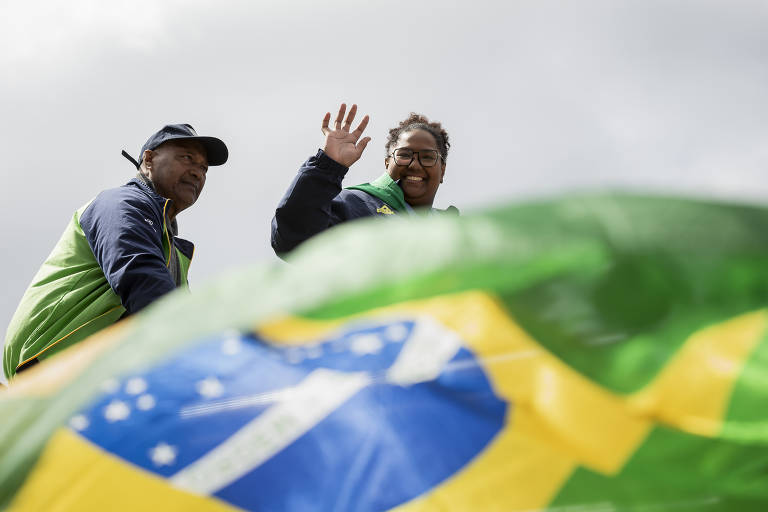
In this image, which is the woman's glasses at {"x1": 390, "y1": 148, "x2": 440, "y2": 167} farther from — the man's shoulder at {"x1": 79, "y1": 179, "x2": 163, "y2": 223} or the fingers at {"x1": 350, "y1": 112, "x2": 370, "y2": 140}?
the man's shoulder at {"x1": 79, "y1": 179, "x2": 163, "y2": 223}

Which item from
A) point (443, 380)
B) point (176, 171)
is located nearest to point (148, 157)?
point (176, 171)

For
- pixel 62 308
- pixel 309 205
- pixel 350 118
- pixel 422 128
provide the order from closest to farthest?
pixel 62 308 → pixel 309 205 → pixel 350 118 → pixel 422 128

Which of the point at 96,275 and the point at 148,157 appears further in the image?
the point at 148,157

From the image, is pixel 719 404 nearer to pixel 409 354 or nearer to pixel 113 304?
pixel 409 354

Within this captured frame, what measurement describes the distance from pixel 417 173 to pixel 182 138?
93 centimetres

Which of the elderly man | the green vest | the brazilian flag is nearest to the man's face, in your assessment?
the elderly man

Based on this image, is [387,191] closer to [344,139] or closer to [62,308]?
[344,139]

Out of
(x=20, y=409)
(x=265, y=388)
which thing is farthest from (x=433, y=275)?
(x=20, y=409)

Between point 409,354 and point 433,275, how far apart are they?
0.87 ft

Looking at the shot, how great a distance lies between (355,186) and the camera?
319 cm

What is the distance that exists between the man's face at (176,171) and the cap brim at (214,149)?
4cm

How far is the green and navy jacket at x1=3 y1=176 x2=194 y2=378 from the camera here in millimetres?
2420

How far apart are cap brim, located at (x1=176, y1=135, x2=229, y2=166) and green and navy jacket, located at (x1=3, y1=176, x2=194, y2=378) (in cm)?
62

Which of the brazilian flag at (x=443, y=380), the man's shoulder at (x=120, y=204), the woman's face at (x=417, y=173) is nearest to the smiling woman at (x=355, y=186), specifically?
the woman's face at (x=417, y=173)
